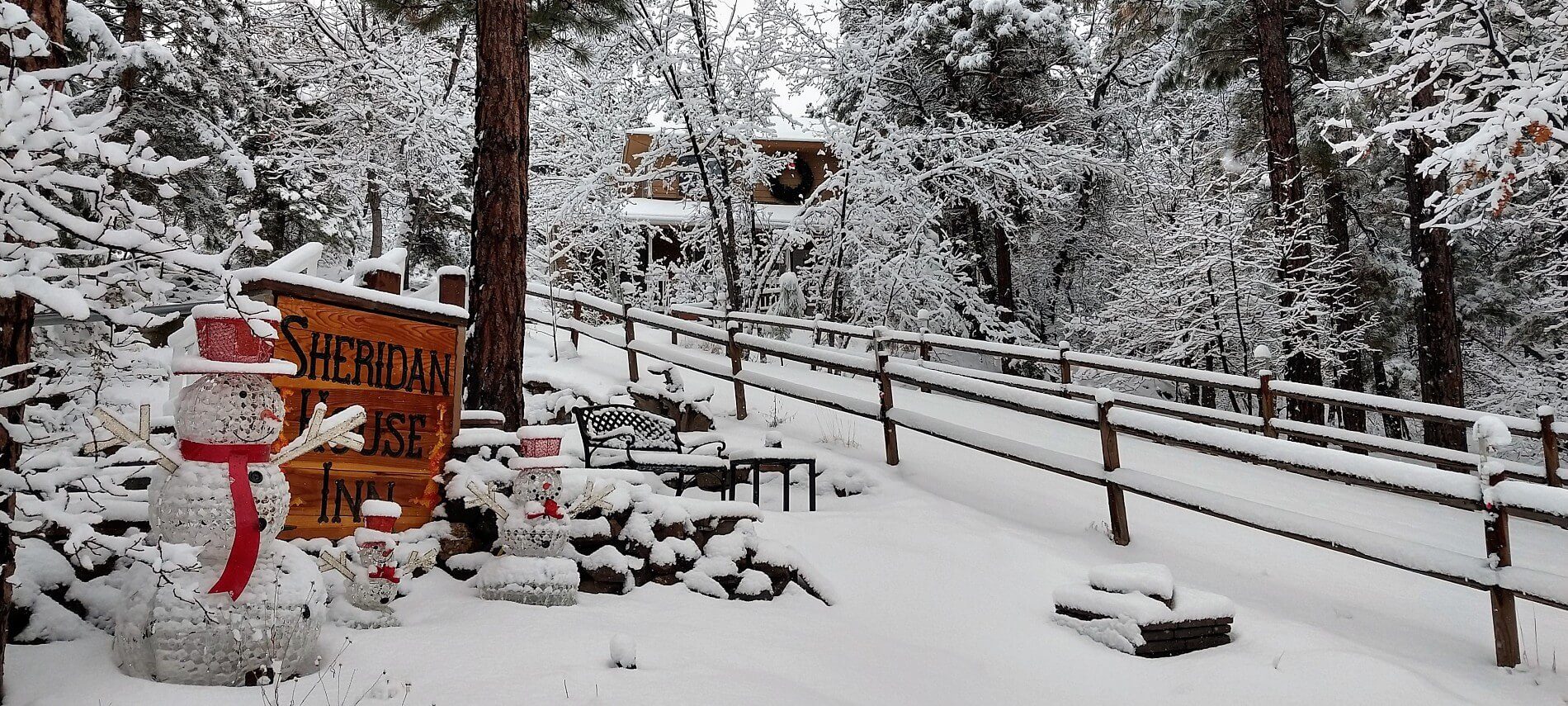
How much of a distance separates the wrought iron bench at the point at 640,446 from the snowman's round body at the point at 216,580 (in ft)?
10.4

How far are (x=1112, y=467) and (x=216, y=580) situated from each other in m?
5.63

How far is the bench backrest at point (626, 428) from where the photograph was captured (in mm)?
6770

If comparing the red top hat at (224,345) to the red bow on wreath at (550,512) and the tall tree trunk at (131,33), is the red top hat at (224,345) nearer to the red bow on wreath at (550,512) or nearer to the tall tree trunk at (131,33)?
the red bow on wreath at (550,512)

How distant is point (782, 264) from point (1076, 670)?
13.0 meters

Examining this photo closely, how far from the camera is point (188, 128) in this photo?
11.0 m

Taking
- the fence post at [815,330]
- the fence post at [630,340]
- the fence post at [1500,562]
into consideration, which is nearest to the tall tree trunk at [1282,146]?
the fence post at [815,330]

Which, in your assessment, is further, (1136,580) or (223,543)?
(1136,580)

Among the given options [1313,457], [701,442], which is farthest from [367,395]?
[1313,457]

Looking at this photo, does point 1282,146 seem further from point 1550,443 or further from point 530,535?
point 530,535

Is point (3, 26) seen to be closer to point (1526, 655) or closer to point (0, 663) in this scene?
point (0, 663)

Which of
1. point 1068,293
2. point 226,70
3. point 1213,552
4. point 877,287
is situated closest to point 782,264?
point 877,287

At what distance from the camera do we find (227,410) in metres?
3.15

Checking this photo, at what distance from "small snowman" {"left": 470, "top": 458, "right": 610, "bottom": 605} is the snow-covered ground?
117 millimetres

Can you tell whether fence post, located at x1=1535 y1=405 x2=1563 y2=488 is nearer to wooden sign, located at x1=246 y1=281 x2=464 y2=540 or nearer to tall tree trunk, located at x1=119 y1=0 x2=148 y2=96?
wooden sign, located at x1=246 y1=281 x2=464 y2=540
